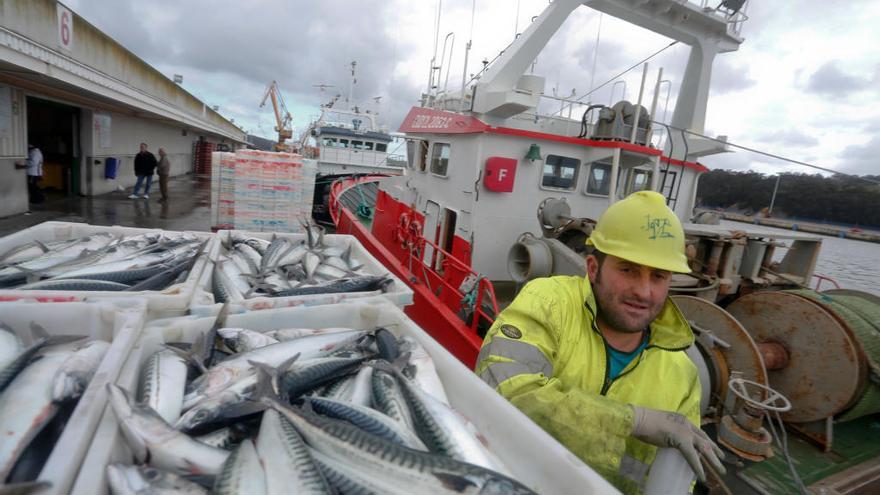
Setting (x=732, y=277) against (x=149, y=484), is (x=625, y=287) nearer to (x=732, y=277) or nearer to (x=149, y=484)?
(x=149, y=484)

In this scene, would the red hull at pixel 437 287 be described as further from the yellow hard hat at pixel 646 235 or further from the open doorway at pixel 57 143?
the open doorway at pixel 57 143

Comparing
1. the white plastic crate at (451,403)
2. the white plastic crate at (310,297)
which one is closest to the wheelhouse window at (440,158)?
the white plastic crate at (310,297)

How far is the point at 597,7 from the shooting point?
636 centimetres

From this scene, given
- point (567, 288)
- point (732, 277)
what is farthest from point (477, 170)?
point (567, 288)

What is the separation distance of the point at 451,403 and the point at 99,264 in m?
3.00

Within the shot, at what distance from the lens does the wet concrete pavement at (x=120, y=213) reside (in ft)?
30.1

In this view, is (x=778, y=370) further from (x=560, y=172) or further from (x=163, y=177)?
(x=163, y=177)

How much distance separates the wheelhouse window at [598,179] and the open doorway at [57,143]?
15.3m

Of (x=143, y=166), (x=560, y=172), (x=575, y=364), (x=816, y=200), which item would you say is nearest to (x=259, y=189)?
(x=560, y=172)

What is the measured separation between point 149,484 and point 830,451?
5.13 m

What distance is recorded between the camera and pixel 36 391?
135 cm

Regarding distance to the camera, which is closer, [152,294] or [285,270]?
[152,294]

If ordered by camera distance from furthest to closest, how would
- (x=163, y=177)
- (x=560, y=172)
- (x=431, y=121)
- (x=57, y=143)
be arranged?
(x=163, y=177) < (x=57, y=143) < (x=431, y=121) < (x=560, y=172)

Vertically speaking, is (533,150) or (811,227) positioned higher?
(533,150)
